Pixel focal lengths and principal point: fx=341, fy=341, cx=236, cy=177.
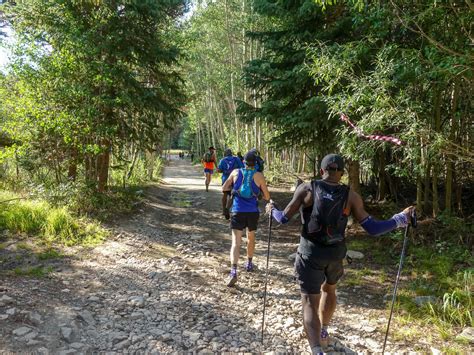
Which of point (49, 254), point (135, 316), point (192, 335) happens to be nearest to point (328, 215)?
point (192, 335)

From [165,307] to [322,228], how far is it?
266 centimetres

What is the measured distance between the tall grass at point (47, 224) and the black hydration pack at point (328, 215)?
540cm

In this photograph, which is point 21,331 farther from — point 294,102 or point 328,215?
point 294,102

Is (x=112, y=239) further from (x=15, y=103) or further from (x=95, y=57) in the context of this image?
(x=95, y=57)

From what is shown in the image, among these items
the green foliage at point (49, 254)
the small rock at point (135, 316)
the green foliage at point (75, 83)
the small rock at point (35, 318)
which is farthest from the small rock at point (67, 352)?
the green foliage at point (75, 83)

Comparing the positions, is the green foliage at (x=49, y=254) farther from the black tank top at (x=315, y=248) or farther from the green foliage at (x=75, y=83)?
the black tank top at (x=315, y=248)

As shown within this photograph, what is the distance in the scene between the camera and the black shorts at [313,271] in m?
3.35

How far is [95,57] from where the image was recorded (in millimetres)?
8820

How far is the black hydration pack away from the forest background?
90.8 inches

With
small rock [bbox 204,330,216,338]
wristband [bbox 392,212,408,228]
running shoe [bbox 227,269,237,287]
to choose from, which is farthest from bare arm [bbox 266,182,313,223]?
running shoe [bbox 227,269,237,287]

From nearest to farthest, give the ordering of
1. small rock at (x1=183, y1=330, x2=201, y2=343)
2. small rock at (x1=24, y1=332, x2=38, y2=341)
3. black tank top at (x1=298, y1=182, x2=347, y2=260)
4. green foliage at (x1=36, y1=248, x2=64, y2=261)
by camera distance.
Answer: black tank top at (x1=298, y1=182, x2=347, y2=260) < small rock at (x1=24, y1=332, x2=38, y2=341) < small rock at (x1=183, y1=330, x2=201, y2=343) < green foliage at (x1=36, y1=248, x2=64, y2=261)

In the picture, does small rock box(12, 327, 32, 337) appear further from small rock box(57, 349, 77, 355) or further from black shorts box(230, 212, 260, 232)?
black shorts box(230, 212, 260, 232)

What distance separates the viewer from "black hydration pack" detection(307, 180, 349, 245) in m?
3.25

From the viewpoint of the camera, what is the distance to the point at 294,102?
8.88m
